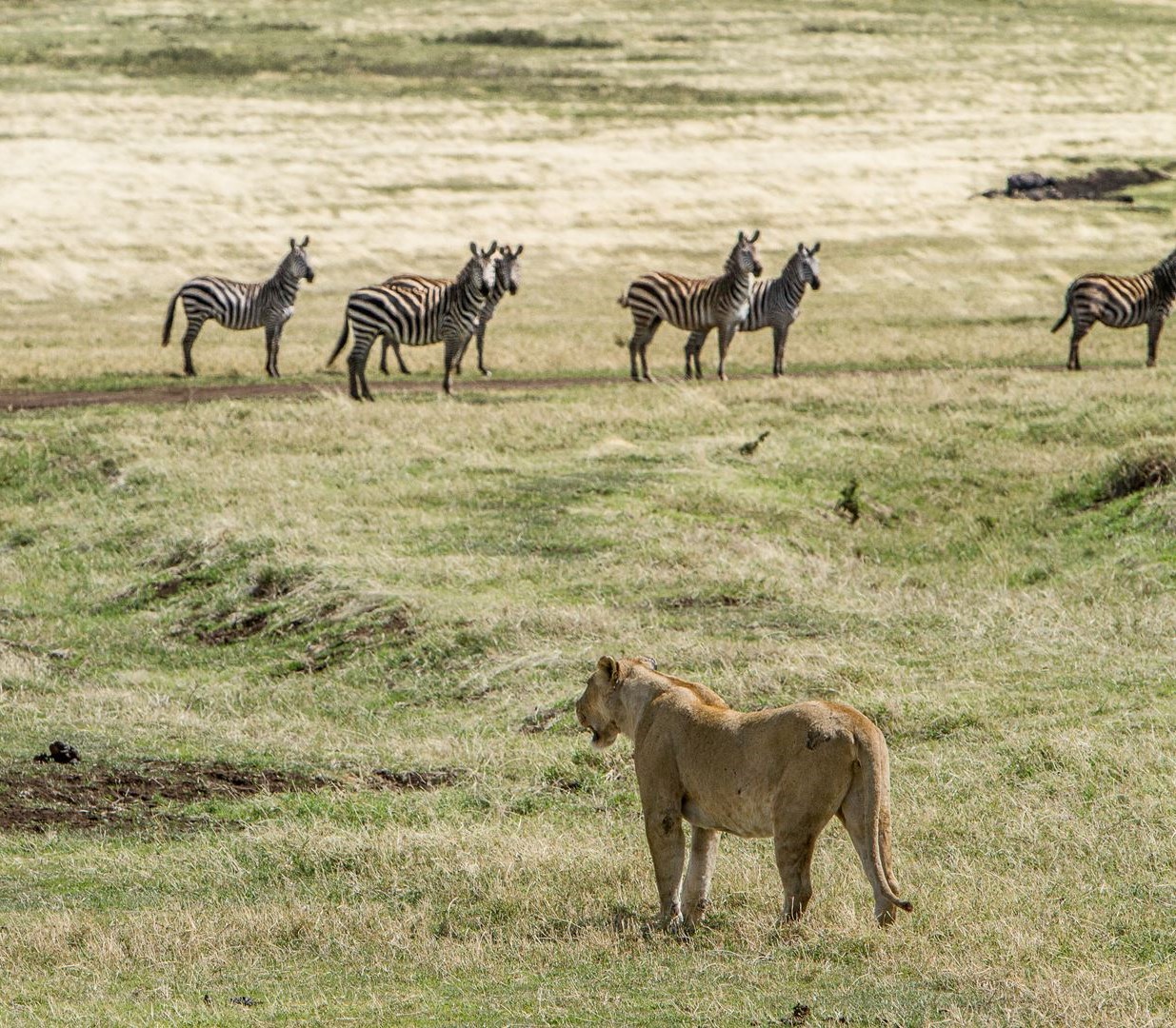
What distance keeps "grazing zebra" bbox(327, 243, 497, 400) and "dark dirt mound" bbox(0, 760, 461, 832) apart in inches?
687

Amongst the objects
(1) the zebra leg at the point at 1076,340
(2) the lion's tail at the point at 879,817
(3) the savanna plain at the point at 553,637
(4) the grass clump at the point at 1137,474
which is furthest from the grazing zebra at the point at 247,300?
(2) the lion's tail at the point at 879,817

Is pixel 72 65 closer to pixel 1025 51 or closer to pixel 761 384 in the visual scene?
pixel 1025 51

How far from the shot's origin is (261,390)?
28484 mm

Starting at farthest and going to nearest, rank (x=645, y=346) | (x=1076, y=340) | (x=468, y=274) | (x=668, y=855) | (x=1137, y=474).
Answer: (x=645, y=346), (x=1076, y=340), (x=468, y=274), (x=1137, y=474), (x=668, y=855)

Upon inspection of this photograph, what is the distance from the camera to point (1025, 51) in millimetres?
97625

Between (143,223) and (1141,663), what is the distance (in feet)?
140

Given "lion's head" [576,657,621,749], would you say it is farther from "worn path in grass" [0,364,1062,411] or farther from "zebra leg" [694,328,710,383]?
"zebra leg" [694,328,710,383]

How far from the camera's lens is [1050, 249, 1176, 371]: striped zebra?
3133 centimetres

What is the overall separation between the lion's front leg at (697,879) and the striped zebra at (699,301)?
2318 cm

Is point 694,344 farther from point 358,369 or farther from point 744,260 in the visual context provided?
point 358,369

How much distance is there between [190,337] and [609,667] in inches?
937

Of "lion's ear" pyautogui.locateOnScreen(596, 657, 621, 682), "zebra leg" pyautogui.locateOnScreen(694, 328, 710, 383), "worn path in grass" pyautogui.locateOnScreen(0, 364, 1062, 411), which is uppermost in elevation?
"lion's ear" pyautogui.locateOnScreen(596, 657, 621, 682)

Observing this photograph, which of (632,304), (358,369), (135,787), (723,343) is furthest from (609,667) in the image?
(632,304)

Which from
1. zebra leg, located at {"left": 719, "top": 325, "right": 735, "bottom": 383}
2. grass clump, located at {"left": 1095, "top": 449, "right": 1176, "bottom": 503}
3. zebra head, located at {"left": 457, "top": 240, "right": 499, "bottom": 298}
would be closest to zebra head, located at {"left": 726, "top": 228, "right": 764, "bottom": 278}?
zebra leg, located at {"left": 719, "top": 325, "right": 735, "bottom": 383}
